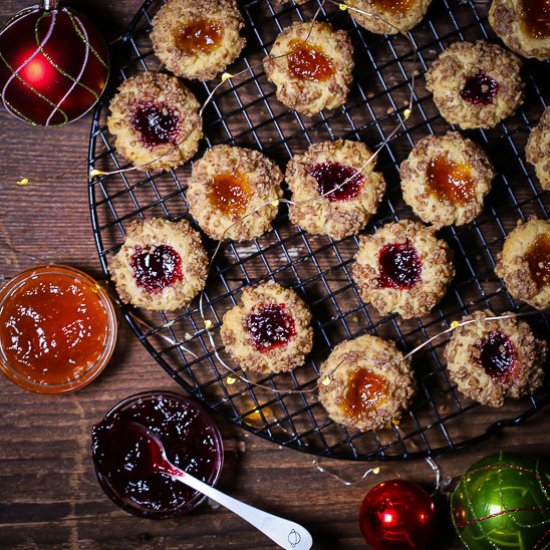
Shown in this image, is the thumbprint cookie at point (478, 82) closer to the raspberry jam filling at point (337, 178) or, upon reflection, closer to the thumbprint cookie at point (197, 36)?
the raspberry jam filling at point (337, 178)

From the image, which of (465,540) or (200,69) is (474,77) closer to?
(200,69)

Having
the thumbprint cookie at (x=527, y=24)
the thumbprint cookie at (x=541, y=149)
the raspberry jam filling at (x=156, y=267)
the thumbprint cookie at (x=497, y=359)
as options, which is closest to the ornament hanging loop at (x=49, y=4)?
the raspberry jam filling at (x=156, y=267)

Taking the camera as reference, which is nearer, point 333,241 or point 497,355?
point 497,355

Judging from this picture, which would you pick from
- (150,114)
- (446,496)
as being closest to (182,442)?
(446,496)

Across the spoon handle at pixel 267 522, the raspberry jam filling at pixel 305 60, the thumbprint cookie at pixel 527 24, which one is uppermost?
the thumbprint cookie at pixel 527 24

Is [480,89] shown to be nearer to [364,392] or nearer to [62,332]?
[364,392]

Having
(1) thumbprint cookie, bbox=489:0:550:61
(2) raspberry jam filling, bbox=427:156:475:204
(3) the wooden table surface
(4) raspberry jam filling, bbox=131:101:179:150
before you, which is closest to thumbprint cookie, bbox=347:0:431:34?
(1) thumbprint cookie, bbox=489:0:550:61

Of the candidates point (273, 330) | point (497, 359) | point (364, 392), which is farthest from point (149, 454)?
point (497, 359)
